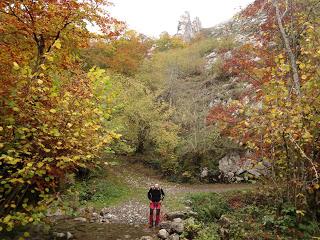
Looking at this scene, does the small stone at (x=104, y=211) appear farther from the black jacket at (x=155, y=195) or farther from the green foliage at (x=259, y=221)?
the green foliage at (x=259, y=221)

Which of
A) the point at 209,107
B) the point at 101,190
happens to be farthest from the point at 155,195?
the point at 209,107

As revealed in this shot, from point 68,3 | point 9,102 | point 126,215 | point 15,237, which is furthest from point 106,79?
point 126,215

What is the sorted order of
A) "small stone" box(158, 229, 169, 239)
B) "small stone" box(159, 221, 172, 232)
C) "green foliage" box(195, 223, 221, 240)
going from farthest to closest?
"small stone" box(159, 221, 172, 232) < "small stone" box(158, 229, 169, 239) < "green foliage" box(195, 223, 221, 240)

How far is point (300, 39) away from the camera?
40.9 ft

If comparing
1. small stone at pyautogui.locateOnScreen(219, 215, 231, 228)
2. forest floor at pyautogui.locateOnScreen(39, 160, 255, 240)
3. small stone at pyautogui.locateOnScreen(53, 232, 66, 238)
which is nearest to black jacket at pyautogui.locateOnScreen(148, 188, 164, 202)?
forest floor at pyautogui.locateOnScreen(39, 160, 255, 240)

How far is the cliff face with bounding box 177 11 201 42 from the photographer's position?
84.0 meters

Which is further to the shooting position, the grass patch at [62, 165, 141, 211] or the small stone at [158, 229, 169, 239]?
the grass patch at [62, 165, 141, 211]

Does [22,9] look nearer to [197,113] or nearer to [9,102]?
[9,102]

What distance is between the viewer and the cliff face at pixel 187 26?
84.0 metres

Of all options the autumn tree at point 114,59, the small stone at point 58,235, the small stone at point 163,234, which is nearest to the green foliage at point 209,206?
the small stone at point 163,234

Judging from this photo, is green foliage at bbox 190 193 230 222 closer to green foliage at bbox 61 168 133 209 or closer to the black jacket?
the black jacket

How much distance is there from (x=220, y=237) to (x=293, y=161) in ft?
13.1

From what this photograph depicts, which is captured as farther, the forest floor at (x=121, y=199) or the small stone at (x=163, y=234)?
the forest floor at (x=121, y=199)

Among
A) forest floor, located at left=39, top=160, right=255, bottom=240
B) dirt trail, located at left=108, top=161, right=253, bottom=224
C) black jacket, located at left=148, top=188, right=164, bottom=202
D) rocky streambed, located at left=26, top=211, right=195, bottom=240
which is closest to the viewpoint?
rocky streambed, located at left=26, top=211, right=195, bottom=240
